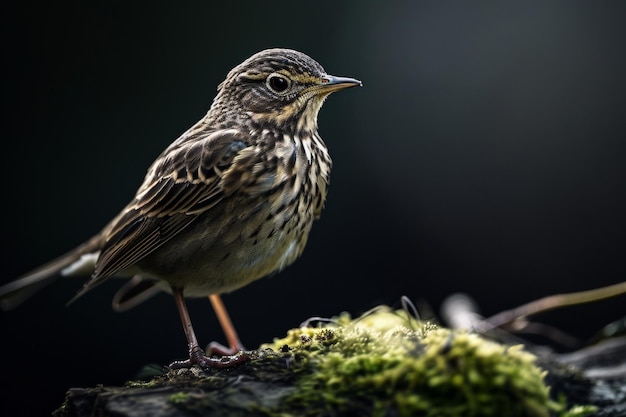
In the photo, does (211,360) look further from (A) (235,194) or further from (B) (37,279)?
(B) (37,279)

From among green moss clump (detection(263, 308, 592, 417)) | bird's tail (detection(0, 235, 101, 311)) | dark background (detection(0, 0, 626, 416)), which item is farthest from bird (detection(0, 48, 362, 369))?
dark background (detection(0, 0, 626, 416))

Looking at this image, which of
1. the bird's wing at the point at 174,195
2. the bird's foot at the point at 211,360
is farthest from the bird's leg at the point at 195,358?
the bird's wing at the point at 174,195

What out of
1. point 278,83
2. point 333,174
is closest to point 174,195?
point 278,83

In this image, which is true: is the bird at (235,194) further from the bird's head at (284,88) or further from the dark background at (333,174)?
the dark background at (333,174)

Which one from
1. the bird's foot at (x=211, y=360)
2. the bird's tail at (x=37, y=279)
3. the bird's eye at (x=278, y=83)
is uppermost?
the bird's eye at (x=278, y=83)

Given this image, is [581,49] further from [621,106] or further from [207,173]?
[207,173]

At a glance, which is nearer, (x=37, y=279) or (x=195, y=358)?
(x=195, y=358)

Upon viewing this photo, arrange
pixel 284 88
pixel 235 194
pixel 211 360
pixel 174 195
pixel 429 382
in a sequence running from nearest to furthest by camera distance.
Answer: pixel 429 382, pixel 211 360, pixel 235 194, pixel 174 195, pixel 284 88
